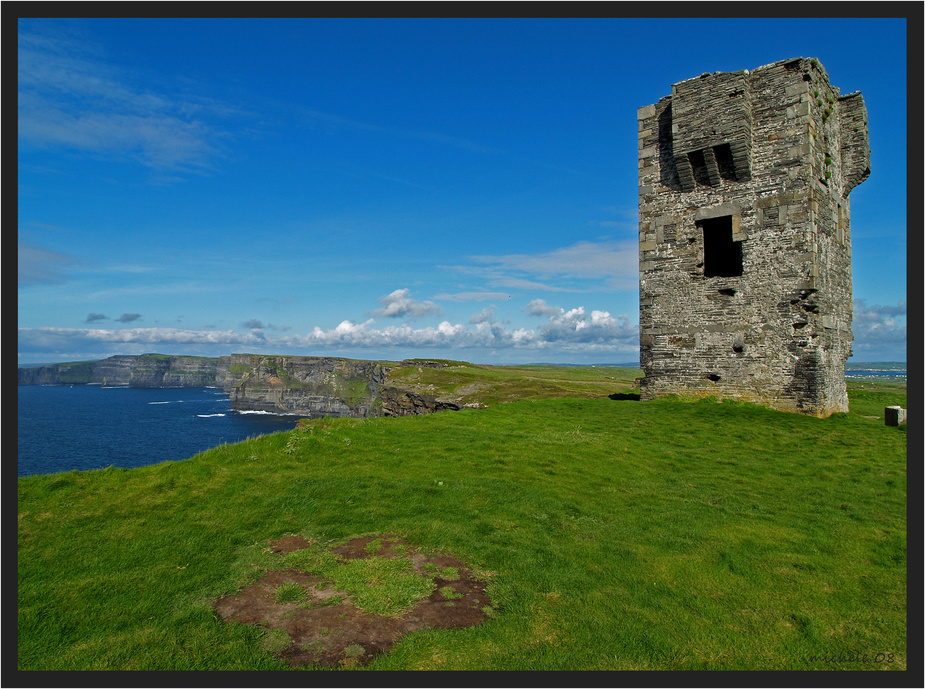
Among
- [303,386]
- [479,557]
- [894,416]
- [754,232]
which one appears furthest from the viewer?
[303,386]

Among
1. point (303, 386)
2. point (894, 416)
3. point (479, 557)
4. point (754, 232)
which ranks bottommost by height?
point (303, 386)

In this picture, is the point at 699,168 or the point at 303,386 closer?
the point at 699,168

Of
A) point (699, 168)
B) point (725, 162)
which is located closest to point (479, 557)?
point (725, 162)

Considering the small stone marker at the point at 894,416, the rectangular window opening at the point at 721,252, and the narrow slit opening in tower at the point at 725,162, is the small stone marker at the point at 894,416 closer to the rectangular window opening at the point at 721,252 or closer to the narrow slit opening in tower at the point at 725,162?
the rectangular window opening at the point at 721,252

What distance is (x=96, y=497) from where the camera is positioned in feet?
27.6

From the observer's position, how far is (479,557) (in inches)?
272

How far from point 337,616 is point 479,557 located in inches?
87.7

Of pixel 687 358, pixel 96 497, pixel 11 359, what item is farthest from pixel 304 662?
pixel 687 358

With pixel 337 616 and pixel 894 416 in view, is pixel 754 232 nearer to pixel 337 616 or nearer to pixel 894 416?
pixel 894 416

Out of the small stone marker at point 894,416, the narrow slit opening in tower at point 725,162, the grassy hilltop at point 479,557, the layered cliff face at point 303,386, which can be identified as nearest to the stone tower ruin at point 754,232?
the narrow slit opening in tower at point 725,162

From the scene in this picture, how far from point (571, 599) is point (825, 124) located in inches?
936

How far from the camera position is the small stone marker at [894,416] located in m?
17.3

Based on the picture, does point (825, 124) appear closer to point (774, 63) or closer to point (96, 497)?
point (774, 63)

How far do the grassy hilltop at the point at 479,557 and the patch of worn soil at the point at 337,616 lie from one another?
38 mm
